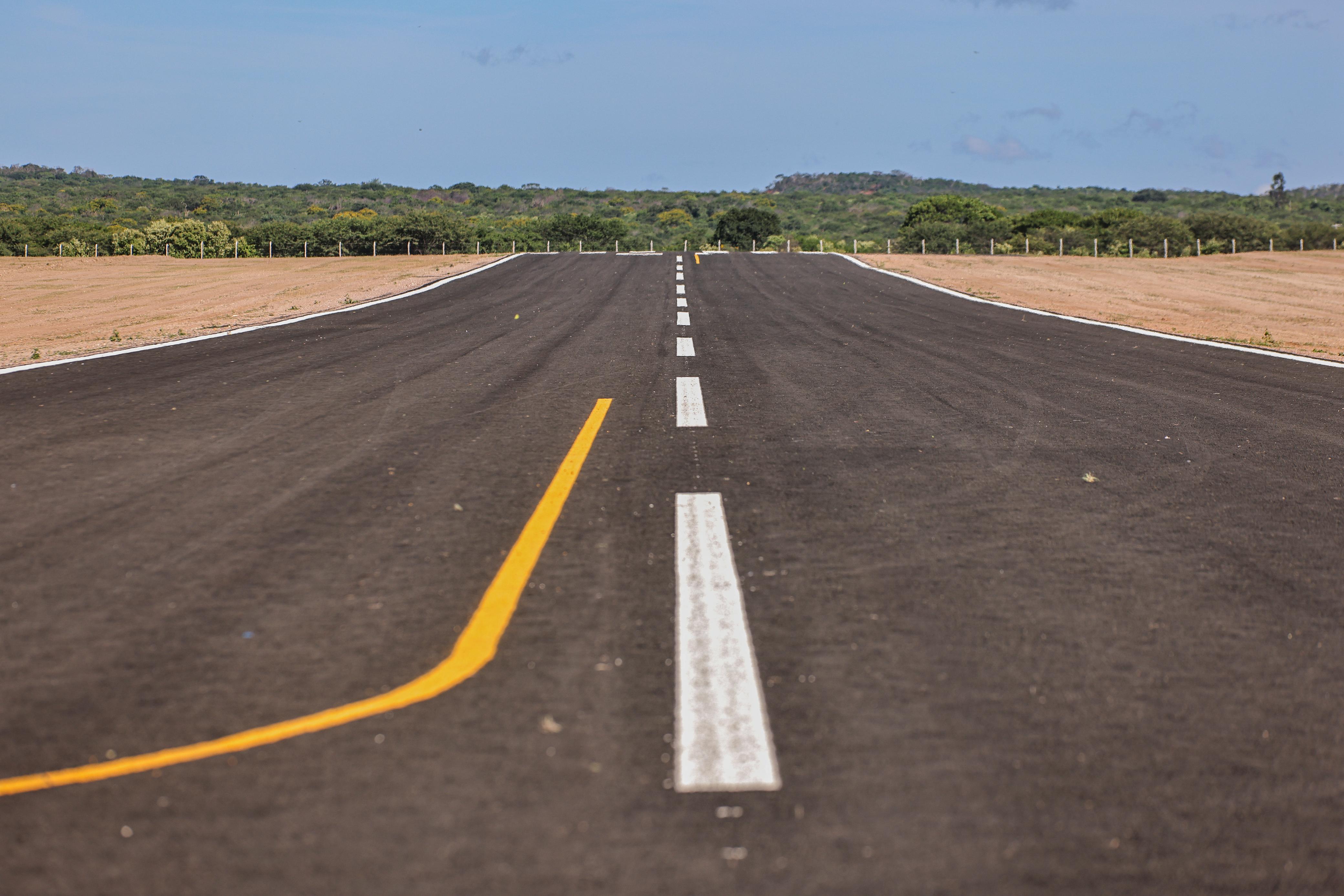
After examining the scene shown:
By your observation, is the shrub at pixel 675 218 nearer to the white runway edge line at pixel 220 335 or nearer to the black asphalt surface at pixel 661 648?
the white runway edge line at pixel 220 335

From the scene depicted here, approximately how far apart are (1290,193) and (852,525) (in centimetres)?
16396

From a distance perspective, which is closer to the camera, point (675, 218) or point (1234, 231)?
point (1234, 231)

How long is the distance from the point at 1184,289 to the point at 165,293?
93.3ft

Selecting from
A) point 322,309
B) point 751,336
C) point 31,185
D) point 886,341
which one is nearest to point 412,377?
point 751,336

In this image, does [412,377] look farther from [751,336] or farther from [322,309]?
[322,309]

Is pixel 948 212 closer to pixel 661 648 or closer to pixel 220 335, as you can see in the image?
pixel 220 335

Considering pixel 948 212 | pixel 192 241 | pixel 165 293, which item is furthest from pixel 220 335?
pixel 948 212

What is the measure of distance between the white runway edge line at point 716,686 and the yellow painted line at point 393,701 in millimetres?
643

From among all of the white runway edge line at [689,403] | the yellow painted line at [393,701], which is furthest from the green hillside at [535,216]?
the yellow painted line at [393,701]

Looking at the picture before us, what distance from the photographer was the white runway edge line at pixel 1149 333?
12062mm

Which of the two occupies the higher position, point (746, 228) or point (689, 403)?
point (746, 228)

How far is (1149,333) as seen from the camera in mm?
15219

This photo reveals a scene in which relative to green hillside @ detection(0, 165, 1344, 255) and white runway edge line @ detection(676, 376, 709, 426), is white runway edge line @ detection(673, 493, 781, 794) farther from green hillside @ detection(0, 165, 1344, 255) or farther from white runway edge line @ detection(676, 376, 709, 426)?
green hillside @ detection(0, 165, 1344, 255)

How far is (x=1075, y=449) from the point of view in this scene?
22.7 ft
